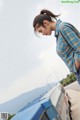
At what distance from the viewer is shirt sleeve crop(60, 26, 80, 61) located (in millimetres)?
4720

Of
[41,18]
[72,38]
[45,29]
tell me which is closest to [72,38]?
[72,38]

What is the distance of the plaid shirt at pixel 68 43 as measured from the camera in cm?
473

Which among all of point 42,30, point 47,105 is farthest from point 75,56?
point 47,105

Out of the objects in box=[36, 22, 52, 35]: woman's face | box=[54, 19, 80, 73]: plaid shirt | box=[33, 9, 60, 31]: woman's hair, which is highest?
box=[33, 9, 60, 31]: woman's hair

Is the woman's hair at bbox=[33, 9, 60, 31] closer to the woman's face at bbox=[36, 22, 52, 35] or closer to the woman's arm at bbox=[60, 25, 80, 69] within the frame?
the woman's face at bbox=[36, 22, 52, 35]

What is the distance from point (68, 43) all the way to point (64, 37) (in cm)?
9

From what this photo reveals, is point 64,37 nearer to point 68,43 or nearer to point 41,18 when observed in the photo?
point 68,43

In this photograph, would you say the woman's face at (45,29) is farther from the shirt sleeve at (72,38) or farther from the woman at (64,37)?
the shirt sleeve at (72,38)

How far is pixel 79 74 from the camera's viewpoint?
4750 mm

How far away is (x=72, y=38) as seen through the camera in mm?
4773

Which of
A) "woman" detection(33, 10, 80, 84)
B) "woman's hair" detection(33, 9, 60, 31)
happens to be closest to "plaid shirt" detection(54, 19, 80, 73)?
"woman" detection(33, 10, 80, 84)

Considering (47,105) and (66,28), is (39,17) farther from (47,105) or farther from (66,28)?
(47,105)

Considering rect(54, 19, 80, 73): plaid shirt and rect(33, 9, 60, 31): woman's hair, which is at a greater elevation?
rect(33, 9, 60, 31): woman's hair

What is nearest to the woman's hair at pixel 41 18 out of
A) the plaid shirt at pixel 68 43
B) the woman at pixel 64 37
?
the woman at pixel 64 37
